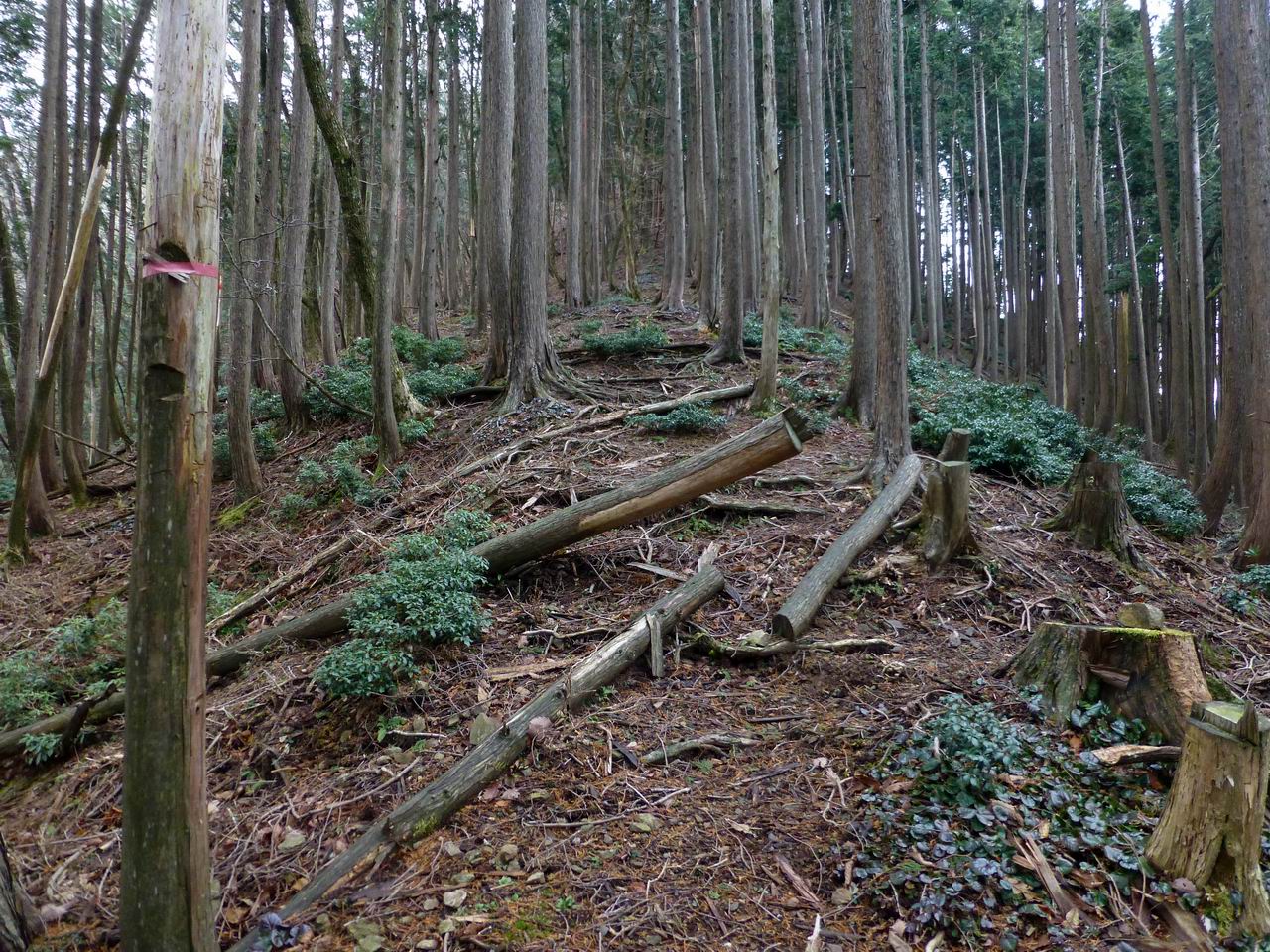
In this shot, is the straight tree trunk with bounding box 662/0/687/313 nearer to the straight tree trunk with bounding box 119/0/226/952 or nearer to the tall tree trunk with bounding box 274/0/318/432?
the tall tree trunk with bounding box 274/0/318/432

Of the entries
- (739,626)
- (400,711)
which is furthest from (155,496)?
(739,626)

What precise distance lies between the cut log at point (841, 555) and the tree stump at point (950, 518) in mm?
461

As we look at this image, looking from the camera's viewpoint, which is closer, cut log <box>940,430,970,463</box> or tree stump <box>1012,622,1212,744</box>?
tree stump <box>1012,622,1212,744</box>

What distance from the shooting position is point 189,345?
7.88 feet

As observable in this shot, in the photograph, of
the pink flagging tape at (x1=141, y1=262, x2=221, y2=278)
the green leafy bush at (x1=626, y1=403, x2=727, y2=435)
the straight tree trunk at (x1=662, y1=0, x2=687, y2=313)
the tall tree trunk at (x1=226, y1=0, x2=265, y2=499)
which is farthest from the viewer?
the straight tree trunk at (x1=662, y1=0, x2=687, y2=313)

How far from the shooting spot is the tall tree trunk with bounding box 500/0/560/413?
9.80 meters

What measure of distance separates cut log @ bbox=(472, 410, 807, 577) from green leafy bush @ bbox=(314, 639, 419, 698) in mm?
1317

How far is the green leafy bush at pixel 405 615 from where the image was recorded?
15.1 feet

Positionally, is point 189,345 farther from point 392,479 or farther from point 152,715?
point 392,479

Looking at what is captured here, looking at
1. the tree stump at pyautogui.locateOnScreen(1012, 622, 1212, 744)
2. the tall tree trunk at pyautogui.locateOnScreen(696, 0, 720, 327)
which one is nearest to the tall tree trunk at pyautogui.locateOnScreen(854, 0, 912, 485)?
the tree stump at pyautogui.locateOnScreen(1012, 622, 1212, 744)

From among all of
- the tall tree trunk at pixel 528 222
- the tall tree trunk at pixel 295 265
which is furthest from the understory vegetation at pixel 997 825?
the tall tree trunk at pixel 295 265

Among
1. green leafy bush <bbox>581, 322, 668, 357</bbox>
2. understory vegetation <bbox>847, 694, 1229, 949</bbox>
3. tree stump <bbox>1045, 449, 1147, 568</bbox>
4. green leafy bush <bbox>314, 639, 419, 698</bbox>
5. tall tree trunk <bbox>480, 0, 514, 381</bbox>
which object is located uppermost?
tall tree trunk <bbox>480, 0, 514, 381</bbox>

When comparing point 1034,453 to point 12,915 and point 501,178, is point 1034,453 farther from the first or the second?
point 12,915

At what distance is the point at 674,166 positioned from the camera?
57.5 ft
